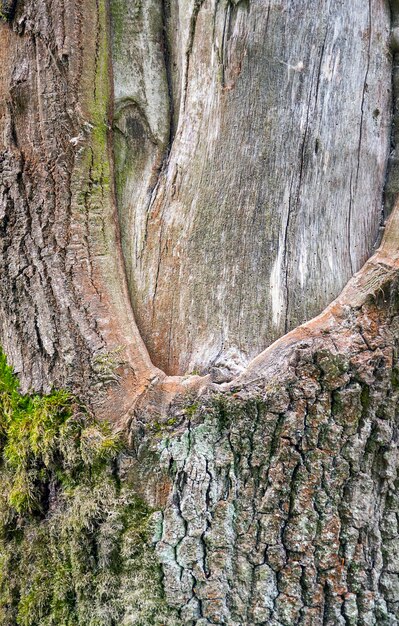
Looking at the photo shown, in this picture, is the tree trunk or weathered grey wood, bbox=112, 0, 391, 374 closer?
the tree trunk

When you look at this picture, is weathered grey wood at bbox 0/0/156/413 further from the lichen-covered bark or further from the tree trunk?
the lichen-covered bark

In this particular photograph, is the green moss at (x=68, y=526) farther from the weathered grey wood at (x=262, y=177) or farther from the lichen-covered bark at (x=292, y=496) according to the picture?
the weathered grey wood at (x=262, y=177)

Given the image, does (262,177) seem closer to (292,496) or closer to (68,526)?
(292,496)

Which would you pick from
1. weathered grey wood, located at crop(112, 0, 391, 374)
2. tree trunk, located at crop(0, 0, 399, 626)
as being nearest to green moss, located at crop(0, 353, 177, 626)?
tree trunk, located at crop(0, 0, 399, 626)

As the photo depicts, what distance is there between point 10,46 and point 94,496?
175cm

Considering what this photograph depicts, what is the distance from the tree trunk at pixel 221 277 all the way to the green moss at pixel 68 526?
0.02 m

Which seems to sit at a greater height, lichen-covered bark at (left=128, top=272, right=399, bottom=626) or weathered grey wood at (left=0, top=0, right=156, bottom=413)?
weathered grey wood at (left=0, top=0, right=156, bottom=413)

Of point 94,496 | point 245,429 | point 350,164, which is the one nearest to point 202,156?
point 350,164

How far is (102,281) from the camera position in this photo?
2021mm

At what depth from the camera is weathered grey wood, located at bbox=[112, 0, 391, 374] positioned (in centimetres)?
199

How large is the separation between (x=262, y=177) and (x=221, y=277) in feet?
1.32

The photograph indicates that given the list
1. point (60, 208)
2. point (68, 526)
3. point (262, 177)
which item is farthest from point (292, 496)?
point (60, 208)

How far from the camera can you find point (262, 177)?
2018 millimetres

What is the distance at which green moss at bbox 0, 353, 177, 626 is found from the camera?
69.6 inches
